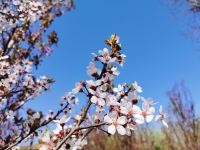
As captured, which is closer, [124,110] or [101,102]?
[124,110]

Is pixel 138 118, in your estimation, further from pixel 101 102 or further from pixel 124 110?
pixel 101 102

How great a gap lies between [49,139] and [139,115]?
772mm

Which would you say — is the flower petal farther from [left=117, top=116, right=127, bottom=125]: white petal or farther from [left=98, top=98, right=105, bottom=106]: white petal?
[left=117, top=116, right=127, bottom=125]: white petal

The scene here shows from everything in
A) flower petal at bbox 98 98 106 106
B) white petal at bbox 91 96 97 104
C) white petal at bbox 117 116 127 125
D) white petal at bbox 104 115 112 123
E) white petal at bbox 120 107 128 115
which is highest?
white petal at bbox 91 96 97 104

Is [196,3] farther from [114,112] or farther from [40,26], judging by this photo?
[114,112]

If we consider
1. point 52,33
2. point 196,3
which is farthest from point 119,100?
point 196,3

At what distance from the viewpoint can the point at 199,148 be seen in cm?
820

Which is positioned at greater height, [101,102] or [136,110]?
[101,102]

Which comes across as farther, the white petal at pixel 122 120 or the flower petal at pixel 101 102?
the flower petal at pixel 101 102

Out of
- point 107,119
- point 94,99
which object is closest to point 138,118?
point 107,119

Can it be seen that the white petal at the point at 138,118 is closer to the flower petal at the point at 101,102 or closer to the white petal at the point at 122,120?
the white petal at the point at 122,120

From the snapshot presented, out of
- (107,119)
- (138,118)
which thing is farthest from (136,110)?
(107,119)

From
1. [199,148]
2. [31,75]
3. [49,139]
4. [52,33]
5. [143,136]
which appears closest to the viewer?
[49,139]

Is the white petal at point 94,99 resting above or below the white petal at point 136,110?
above
